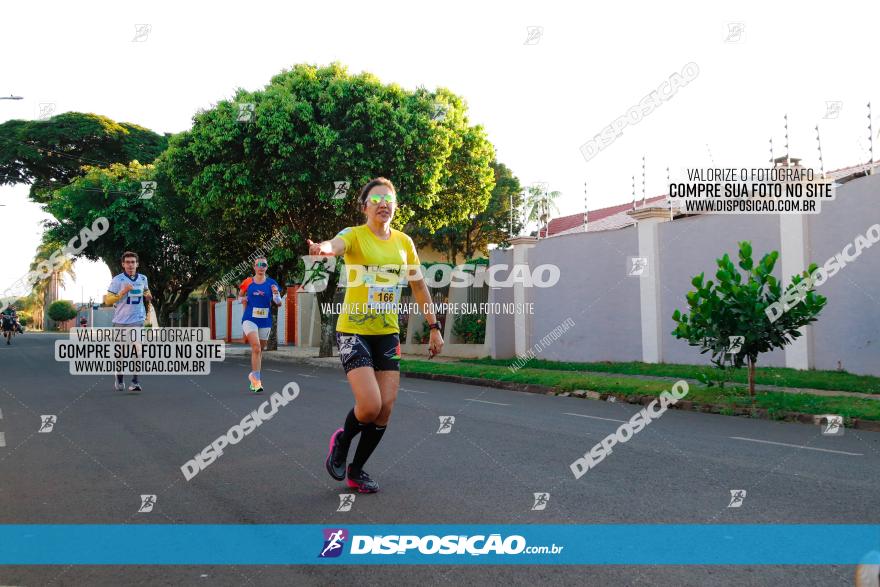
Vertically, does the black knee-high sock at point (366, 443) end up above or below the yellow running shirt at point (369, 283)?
below

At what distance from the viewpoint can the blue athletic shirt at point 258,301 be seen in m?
12.0

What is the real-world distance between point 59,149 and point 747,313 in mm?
38205

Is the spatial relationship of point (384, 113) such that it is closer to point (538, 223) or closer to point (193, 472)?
point (538, 223)

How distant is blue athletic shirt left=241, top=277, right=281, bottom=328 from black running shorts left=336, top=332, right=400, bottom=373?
7.19m

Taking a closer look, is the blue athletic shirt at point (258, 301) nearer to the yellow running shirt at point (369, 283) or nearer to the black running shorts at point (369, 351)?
the yellow running shirt at point (369, 283)

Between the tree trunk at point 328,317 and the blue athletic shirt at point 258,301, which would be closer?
the blue athletic shirt at point 258,301

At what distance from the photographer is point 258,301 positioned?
39.5ft

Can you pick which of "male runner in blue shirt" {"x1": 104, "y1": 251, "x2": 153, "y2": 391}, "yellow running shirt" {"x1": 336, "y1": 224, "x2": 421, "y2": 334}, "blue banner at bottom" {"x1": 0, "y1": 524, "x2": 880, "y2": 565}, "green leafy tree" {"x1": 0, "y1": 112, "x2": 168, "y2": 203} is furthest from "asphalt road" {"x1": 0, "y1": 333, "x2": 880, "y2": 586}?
"green leafy tree" {"x1": 0, "y1": 112, "x2": 168, "y2": 203}

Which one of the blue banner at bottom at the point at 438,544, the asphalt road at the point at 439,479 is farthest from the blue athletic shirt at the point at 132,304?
the blue banner at bottom at the point at 438,544

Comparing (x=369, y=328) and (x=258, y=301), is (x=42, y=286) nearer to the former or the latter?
(x=258, y=301)

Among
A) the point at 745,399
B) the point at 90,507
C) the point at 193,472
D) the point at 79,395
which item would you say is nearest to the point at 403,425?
the point at 193,472

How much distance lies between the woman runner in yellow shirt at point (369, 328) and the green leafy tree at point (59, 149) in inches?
1516

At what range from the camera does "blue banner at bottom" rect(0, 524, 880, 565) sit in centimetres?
377

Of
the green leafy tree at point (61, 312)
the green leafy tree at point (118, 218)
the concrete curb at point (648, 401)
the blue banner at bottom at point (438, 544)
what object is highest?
the green leafy tree at point (118, 218)
